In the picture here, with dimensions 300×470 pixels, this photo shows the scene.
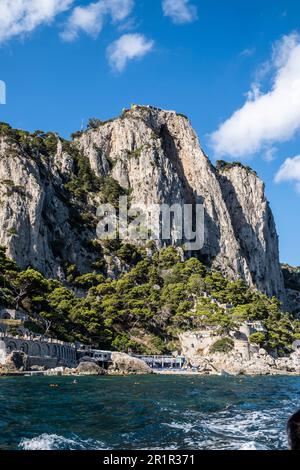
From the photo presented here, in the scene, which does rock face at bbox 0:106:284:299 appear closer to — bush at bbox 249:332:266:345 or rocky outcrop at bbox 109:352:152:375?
rocky outcrop at bbox 109:352:152:375

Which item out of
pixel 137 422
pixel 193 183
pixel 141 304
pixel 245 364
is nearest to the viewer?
pixel 137 422

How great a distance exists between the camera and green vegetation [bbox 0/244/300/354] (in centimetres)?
7575

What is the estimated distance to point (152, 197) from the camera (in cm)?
13738

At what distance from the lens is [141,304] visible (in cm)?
9381

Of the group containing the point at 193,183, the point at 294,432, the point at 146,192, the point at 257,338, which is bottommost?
the point at 294,432

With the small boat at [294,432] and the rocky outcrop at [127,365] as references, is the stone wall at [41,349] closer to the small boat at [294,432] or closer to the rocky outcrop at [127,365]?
the rocky outcrop at [127,365]

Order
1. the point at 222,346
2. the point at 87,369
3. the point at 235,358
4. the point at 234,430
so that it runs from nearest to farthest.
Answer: the point at 234,430 → the point at 87,369 → the point at 235,358 → the point at 222,346

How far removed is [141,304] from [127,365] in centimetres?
2750

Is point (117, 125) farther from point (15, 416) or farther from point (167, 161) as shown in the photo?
point (15, 416)

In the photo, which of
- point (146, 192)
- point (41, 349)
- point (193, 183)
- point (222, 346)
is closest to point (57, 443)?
point (41, 349)

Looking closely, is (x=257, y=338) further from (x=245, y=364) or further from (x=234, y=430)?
(x=234, y=430)

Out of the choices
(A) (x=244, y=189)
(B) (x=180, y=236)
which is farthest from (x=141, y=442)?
(A) (x=244, y=189)

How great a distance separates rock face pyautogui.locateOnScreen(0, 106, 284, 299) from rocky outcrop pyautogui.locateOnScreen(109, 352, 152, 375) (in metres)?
33.0

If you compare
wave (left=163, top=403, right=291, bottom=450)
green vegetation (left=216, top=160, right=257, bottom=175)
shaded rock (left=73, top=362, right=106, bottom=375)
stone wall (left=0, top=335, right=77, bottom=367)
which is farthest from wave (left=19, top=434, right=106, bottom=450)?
green vegetation (left=216, top=160, right=257, bottom=175)
